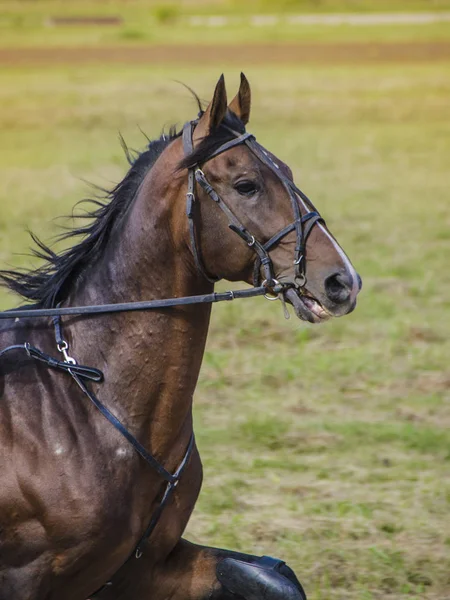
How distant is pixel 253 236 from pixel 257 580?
1.19 m

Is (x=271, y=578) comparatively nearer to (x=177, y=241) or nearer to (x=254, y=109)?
(x=177, y=241)

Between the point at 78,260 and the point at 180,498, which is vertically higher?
the point at 78,260

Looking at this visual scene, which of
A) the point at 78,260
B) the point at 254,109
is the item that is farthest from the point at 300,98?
the point at 78,260

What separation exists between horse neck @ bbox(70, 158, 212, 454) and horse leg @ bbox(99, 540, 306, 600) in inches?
19.1

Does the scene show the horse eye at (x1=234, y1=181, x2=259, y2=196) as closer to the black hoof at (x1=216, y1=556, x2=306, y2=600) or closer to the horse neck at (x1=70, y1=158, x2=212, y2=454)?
the horse neck at (x1=70, y1=158, x2=212, y2=454)

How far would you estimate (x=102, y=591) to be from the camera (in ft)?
12.9

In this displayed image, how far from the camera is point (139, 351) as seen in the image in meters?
3.72

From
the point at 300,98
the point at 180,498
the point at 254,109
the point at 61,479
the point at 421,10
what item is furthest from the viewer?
the point at 421,10

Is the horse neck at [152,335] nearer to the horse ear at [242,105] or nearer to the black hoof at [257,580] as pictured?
the horse ear at [242,105]

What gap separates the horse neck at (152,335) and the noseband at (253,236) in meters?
0.10

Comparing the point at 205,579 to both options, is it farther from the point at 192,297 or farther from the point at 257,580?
the point at 192,297

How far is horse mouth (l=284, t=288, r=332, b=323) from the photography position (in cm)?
355

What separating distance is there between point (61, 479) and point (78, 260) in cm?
75

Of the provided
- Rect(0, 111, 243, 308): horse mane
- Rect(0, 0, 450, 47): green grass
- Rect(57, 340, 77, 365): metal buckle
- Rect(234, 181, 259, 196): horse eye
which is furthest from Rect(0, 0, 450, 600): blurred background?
Rect(0, 0, 450, 47): green grass
